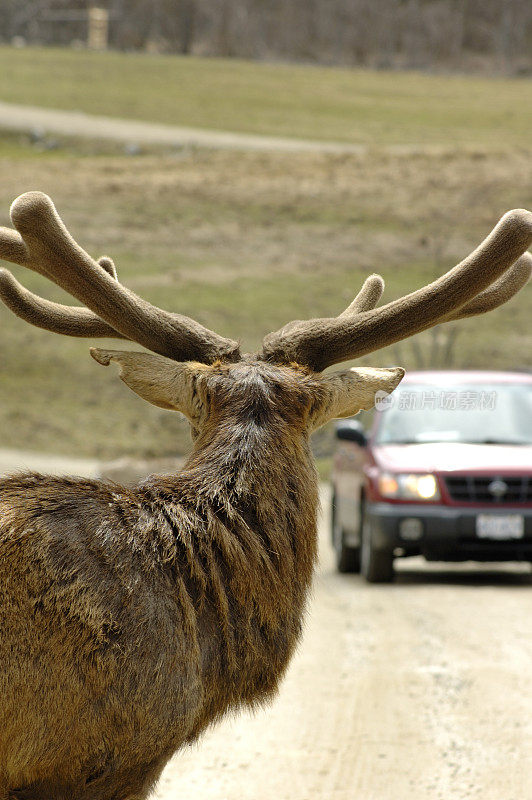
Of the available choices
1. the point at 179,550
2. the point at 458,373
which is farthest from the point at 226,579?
the point at 458,373

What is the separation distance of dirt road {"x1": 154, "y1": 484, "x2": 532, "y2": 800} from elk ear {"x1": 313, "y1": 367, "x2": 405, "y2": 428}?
1.13m

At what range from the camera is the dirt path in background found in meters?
56.0

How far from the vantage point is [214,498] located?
15.3 ft

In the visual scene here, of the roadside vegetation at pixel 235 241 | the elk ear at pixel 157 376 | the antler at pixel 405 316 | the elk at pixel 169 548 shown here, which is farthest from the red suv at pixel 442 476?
the roadside vegetation at pixel 235 241

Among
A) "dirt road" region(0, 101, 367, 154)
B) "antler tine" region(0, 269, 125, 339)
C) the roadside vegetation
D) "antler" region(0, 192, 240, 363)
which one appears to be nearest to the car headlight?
"antler tine" region(0, 269, 125, 339)

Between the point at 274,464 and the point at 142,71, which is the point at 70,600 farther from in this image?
the point at 142,71

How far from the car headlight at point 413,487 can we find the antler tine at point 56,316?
23.5 feet

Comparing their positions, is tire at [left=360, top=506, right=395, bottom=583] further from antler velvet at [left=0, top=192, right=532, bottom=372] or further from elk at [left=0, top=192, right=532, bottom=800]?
elk at [left=0, top=192, right=532, bottom=800]

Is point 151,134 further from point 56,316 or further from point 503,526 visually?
point 56,316

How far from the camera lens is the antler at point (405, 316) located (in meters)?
5.19

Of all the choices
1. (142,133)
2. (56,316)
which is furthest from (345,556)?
(142,133)

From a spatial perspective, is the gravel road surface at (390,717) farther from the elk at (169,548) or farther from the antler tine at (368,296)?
the antler tine at (368,296)

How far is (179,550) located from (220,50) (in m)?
93.1

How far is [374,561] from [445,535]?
2.23ft
